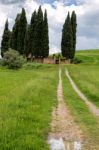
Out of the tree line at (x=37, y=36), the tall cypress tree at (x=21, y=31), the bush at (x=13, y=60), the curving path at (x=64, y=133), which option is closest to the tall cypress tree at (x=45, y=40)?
the tree line at (x=37, y=36)

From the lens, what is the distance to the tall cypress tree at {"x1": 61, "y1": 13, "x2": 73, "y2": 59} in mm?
101688

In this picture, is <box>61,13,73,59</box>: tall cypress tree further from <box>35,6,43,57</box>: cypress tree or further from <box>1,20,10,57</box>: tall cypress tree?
<box>1,20,10,57</box>: tall cypress tree

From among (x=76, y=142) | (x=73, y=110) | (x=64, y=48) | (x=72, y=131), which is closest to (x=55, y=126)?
(x=72, y=131)

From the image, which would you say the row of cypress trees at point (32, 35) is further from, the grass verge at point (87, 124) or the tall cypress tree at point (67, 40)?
the grass verge at point (87, 124)

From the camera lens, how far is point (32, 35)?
332 feet

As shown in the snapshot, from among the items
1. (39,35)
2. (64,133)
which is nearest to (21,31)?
(39,35)

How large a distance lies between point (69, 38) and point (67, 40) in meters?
0.71

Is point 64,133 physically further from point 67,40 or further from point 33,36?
point 67,40

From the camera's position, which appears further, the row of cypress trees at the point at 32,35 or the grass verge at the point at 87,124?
the row of cypress trees at the point at 32,35

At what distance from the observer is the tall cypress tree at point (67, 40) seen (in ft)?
334

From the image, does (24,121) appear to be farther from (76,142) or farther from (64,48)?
(64,48)

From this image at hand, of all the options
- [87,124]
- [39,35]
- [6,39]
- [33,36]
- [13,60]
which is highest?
[39,35]

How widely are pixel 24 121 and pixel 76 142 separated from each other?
3334 mm

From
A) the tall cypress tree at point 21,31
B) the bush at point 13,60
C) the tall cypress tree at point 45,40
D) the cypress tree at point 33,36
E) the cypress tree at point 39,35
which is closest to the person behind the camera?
the bush at point 13,60
